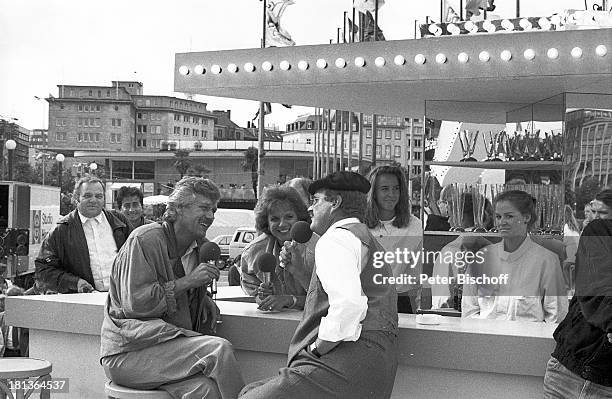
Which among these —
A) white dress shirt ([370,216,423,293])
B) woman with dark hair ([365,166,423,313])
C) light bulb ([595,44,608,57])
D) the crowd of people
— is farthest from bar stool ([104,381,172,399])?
light bulb ([595,44,608,57])

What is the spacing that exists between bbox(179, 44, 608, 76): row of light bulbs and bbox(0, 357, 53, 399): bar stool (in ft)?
6.59

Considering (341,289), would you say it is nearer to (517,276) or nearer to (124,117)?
(517,276)

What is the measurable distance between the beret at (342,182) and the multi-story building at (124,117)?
41.3ft

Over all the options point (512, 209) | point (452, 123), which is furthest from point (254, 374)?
point (452, 123)

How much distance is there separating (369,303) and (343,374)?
1.02 feet

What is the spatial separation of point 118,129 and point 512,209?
2142cm

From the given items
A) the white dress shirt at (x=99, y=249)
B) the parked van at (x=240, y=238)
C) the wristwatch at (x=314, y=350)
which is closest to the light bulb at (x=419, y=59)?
the wristwatch at (x=314, y=350)

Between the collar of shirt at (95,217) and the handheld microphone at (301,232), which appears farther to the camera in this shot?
the collar of shirt at (95,217)

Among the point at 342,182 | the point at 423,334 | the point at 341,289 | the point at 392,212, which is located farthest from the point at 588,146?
the point at 341,289

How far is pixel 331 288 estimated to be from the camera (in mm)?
3916

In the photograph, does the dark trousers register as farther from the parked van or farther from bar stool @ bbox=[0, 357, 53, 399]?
the parked van

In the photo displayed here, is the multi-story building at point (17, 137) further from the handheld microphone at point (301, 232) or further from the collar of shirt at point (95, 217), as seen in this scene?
the handheld microphone at point (301, 232)

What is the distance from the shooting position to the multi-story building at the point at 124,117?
18984 millimetres

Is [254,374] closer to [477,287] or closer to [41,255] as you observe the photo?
[477,287]
